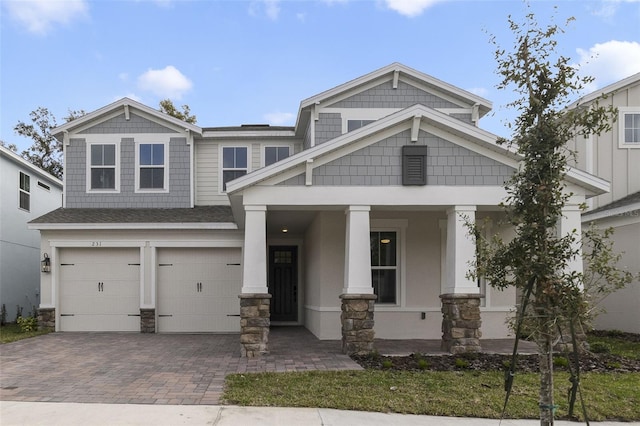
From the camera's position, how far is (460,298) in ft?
29.3

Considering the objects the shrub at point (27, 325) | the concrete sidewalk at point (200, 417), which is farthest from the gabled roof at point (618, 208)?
the shrub at point (27, 325)

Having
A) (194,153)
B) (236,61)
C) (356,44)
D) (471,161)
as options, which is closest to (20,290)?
(194,153)

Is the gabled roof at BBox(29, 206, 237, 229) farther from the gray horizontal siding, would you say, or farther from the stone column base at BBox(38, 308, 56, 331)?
the stone column base at BBox(38, 308, 56, 331)

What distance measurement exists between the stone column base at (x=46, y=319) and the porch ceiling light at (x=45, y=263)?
1057 millimetres

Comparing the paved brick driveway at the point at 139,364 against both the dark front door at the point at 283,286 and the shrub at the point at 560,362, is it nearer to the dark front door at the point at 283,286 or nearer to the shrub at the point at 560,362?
the dark front door at the point at 283,286

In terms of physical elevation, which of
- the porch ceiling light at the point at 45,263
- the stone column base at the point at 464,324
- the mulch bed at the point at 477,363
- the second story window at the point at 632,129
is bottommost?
the mulch bed at the point at 477,363

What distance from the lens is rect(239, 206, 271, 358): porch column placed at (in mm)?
8781

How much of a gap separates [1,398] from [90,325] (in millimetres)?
7331

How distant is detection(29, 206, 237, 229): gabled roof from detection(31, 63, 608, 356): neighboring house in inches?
1.7

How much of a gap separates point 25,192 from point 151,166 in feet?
18.5

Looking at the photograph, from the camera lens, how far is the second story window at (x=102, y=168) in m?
14.3

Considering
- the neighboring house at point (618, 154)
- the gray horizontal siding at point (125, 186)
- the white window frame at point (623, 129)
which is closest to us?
the neighboring house at point (618, 154)

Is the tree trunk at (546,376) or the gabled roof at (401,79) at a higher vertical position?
the gabled roof at (401,79)

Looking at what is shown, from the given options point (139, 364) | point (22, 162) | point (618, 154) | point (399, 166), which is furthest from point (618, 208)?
point (22, 162)
